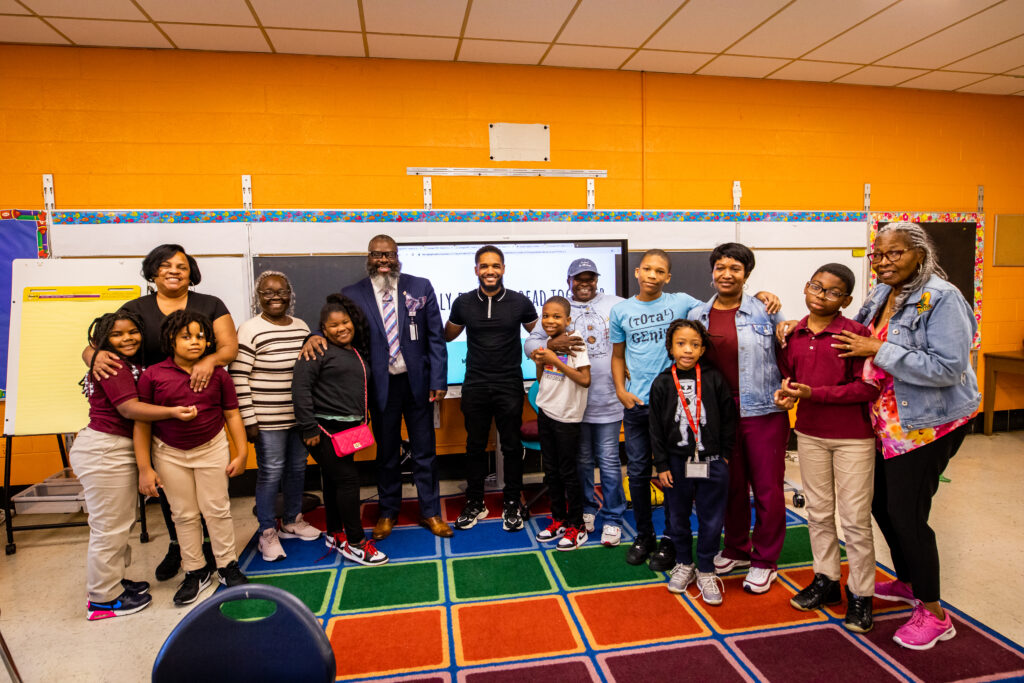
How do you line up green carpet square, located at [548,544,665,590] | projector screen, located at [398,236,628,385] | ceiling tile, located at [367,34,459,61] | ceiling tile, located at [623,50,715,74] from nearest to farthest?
green carpet square, located at [548,544,665,590] → ceiling tile, located at [367,34,459,61] → projector screen, located at [398,236,628,385] → ceiling tile, located at [623,50,715,74]

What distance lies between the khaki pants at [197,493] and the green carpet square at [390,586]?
1.78ft

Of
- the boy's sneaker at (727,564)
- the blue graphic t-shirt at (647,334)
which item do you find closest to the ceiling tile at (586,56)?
the blue graphic t-shirt at (647,334)

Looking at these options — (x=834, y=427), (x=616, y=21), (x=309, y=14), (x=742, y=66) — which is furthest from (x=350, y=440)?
(x=742, y=66)

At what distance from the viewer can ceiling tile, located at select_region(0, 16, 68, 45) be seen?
3135 millimetres

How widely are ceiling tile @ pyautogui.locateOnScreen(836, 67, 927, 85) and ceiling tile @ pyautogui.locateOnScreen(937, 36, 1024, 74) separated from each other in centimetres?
26

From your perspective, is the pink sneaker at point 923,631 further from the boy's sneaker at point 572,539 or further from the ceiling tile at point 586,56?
the ceiling tile at point 586,56

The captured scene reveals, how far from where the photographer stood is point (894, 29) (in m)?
3.50

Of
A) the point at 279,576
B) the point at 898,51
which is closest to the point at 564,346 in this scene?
the point at 279,576

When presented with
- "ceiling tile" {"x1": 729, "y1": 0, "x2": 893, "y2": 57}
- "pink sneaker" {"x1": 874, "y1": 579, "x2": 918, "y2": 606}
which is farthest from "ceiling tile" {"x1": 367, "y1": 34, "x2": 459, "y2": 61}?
"pink sneaker" {"x1": 874, "y1": 579, "x2": 918, "y2": 606}

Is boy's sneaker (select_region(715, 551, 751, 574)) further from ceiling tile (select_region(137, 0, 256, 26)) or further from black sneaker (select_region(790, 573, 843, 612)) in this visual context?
ceiling tile (select_region(137, 0, 256, 26))

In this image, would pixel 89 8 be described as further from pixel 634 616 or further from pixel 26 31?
pixel 634 616

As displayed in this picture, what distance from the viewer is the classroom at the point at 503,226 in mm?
2215

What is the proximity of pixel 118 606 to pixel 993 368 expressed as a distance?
619 centimetres

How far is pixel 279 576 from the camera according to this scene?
267 centimetres
